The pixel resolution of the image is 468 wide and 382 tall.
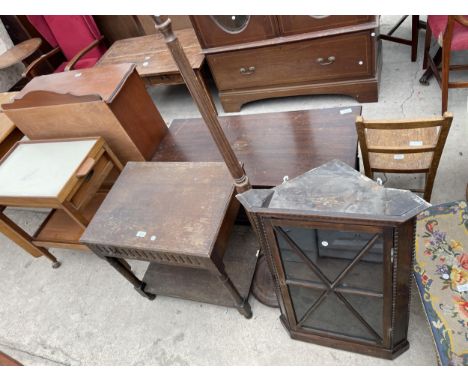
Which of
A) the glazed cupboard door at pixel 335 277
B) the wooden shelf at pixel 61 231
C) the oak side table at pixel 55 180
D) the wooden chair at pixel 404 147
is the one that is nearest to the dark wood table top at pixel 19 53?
the oak side table at pixel 55 180

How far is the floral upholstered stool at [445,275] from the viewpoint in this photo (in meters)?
1.33

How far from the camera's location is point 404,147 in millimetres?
1624

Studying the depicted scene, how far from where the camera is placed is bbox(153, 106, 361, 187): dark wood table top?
1804mm

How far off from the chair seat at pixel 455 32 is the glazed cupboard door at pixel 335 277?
5.67 feet

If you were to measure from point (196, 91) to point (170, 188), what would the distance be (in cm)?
73

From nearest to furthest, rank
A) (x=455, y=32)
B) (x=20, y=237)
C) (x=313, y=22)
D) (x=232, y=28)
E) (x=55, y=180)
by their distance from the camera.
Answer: (x=55, y=180) < (x=455, y=32) < (x=20, y=237) < (x=313, y=22) < (x=232, y=28)

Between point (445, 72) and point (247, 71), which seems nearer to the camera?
point (445, 72)

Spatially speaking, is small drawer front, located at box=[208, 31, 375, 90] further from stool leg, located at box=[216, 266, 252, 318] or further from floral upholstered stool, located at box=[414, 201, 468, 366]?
stool leg, located at box=[216, 266, 252, 318]

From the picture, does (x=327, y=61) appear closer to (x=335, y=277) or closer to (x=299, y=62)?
(x=299, y=62)

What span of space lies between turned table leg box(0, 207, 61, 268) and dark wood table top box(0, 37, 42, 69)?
206 cm

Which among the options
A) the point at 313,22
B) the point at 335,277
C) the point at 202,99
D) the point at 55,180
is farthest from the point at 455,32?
the point at 55,180

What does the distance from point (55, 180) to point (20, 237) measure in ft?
2.21

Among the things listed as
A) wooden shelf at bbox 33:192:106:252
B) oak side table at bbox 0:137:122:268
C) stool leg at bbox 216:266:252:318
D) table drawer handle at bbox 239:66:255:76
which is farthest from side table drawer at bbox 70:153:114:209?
table drawer handle at bbox 239:66:255:76

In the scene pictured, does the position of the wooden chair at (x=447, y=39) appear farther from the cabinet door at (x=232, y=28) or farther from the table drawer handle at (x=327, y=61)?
the cabinet door at (x=232, y=28)
